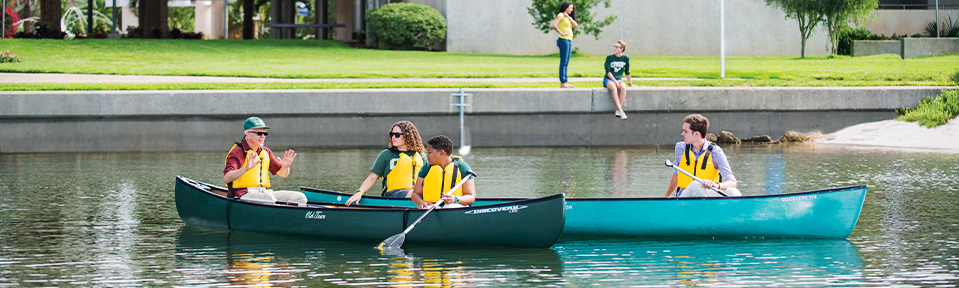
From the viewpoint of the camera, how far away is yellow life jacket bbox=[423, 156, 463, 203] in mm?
10031

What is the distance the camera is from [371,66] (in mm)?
27328

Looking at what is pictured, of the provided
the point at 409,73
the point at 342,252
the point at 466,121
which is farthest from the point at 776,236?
the point at 409,73

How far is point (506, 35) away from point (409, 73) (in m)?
12.1

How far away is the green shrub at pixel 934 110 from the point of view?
20875 millimetres

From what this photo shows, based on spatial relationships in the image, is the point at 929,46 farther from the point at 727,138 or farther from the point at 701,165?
the point at 701,165

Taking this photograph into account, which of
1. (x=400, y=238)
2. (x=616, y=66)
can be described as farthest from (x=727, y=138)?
(x=400, y=238)

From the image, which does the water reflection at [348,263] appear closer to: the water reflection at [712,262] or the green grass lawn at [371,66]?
the water reflection at [712,262]

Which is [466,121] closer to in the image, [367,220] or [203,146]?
[203,146]

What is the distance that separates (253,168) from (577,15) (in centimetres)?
2385

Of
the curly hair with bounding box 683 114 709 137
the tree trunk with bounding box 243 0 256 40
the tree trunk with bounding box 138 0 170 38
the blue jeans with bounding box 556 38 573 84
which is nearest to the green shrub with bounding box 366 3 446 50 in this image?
the tree trunk with bounding box 138 0 170 38

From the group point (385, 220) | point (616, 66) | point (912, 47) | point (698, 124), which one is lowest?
point (385, 220)

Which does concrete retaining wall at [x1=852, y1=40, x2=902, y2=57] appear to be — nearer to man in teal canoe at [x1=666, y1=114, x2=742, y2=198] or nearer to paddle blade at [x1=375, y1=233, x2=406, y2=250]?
man in teal canoe at [x1=666, y1=114, x2=742, y2=198]

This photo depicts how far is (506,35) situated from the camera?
36.2 metres

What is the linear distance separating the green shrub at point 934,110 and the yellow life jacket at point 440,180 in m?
13.6
